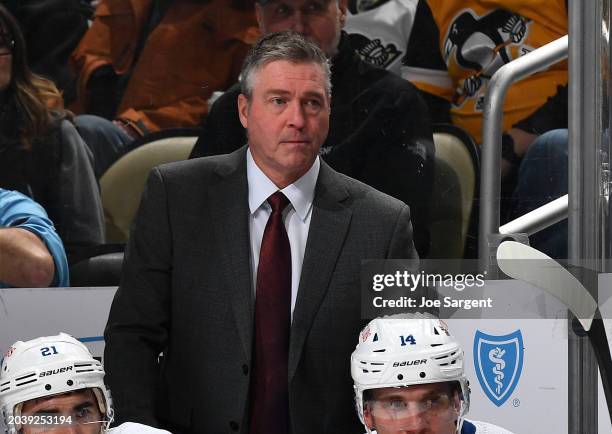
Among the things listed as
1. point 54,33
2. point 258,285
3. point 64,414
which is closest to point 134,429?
point 64,414

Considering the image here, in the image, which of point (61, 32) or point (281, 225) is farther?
point (61, 32)

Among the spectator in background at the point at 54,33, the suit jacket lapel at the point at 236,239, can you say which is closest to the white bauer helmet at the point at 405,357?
the suit jacket lapel at the point at 236,239

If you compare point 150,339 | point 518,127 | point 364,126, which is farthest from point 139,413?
point 518,127

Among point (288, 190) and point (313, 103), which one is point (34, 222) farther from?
point (313, 103)

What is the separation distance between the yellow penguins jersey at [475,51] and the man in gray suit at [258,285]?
469 mm

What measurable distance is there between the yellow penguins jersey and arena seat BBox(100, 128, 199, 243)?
0.64m

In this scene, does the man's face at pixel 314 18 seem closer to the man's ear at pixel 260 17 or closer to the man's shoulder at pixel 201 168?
the man's ear at pixel 260 17

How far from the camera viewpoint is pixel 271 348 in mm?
2180

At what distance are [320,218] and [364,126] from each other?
45cm

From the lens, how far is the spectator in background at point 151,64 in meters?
2.60

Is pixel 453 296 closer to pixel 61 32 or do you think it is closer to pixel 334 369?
pixel 334 369

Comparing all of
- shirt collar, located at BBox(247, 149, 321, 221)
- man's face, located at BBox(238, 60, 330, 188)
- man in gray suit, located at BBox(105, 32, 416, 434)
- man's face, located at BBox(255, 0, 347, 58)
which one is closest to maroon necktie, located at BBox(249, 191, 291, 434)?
man in gray suit, located at BBox(105, 32, 416, 434)

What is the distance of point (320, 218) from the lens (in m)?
2.26

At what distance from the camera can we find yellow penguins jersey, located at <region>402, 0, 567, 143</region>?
2.56m
